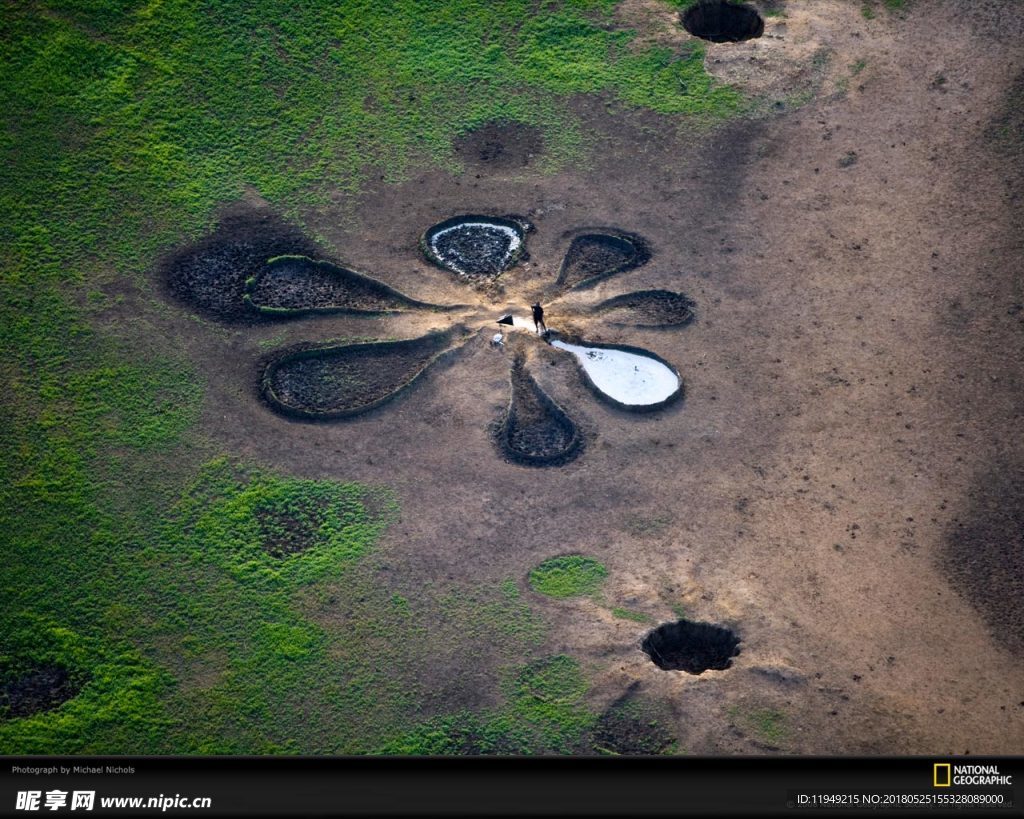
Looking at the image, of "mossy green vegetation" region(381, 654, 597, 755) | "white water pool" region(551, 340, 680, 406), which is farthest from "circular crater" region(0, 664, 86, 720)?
"white water pool" region(551, 340, 680, 406)

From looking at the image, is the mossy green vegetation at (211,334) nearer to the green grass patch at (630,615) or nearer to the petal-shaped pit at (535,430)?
the green grass patch at (630,615)

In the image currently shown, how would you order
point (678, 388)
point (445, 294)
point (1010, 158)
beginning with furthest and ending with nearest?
point (1010, 158)
point (445, 294)
point (678, 388)

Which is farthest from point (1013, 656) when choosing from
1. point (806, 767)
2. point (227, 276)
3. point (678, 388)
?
point (227, 276)

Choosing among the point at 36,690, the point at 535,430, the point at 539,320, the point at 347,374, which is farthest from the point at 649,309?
the point at 36,690

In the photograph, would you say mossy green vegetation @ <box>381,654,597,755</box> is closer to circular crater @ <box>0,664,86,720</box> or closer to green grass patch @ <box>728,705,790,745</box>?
green grass patch @ <box>728,705,790,745</box>

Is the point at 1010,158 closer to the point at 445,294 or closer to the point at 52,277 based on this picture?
the point at 445,294

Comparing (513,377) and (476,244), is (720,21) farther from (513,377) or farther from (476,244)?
(513,377)
